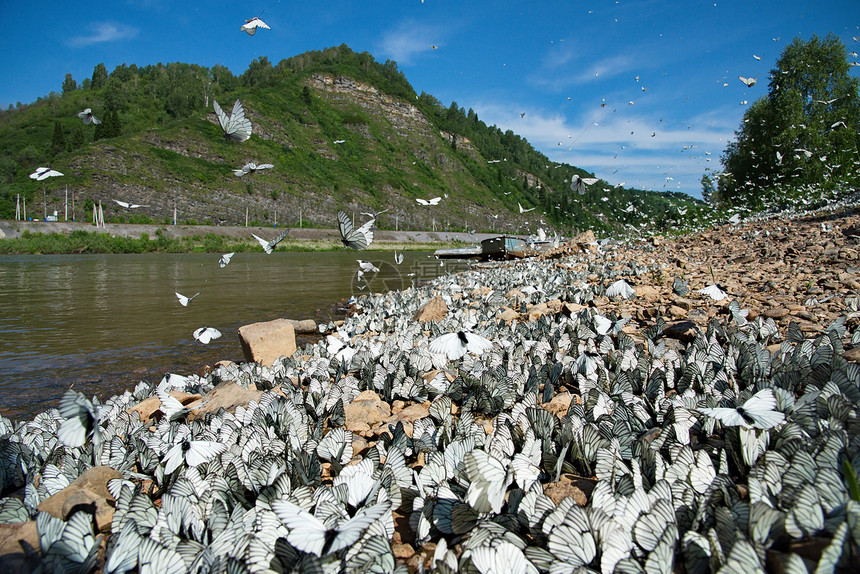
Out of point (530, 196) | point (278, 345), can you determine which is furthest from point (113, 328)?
point (530, 196)

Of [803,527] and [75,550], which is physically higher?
[803,527]

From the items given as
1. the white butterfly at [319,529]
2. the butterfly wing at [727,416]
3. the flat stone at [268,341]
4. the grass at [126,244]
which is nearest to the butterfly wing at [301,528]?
the white butterfly at [319,529]

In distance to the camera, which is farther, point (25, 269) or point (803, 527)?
point (25, 269)

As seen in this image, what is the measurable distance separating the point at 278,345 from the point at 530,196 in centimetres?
13228

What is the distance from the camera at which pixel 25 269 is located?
2048 cm

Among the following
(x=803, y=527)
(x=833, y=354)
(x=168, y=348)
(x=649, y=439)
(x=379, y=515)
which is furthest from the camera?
(x=168, y=348)

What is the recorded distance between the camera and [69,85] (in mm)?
123812

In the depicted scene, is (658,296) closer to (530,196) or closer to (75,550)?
(75,550)

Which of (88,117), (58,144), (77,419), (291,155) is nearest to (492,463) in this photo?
(77,419)

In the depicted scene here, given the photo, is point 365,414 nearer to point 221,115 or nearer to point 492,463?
point 492,463

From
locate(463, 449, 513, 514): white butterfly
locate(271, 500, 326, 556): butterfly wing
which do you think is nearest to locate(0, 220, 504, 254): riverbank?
locate(271, 500, 326, 556): butterfly wing

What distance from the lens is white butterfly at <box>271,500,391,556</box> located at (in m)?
1.34

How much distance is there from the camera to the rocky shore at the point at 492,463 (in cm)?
131

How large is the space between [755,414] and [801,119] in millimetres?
31009
